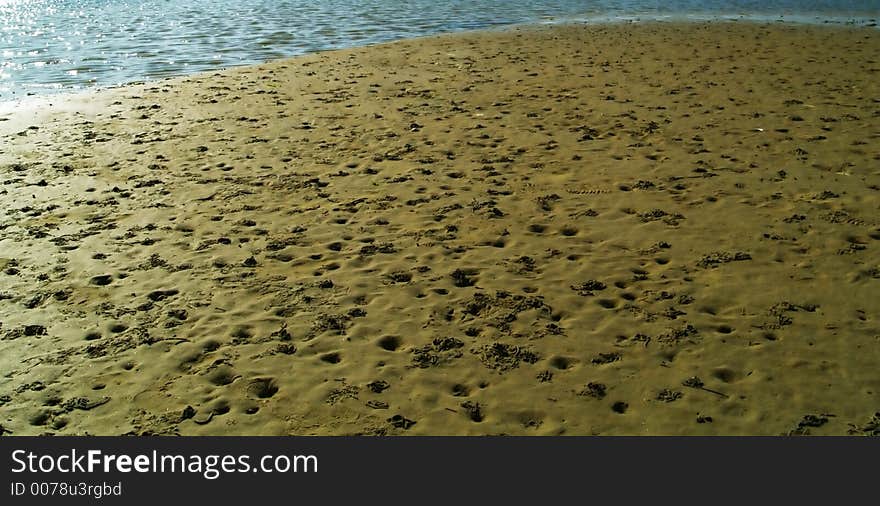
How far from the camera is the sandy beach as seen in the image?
5625 mm

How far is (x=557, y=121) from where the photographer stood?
1255 centimetres

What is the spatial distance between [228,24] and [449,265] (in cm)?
2193

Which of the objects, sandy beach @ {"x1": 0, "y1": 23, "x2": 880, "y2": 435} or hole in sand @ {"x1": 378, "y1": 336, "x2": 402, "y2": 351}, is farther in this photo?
hole in sand @ {"x1": 378, "y1": 336, "x2": 402, "y2": 351}

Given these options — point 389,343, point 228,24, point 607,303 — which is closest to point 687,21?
point 228,24

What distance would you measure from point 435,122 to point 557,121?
2.05 m

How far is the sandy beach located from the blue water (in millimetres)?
5081

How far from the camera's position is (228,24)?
26.6m

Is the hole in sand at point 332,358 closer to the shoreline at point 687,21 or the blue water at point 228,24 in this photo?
the blue water at point 228,24

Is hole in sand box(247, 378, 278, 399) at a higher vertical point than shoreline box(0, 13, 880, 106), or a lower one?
lower

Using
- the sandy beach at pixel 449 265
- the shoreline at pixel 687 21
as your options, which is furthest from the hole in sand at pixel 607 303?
the shoreline at pixel 687 21

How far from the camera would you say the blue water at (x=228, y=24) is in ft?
62.8

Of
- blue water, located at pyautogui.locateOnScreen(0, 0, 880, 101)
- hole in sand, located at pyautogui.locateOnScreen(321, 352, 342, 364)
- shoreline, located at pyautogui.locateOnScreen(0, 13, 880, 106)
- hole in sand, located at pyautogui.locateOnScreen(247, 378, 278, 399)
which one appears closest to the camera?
hole in sand, located at pyautogui.locateOnScreen(247, 378, 278, 399)

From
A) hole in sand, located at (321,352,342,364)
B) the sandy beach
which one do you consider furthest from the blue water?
hole in sand, located at (321,352,342,364)

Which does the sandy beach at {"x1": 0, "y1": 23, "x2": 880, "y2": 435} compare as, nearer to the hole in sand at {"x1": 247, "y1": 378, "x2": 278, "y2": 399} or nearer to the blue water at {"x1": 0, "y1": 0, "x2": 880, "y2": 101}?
the hole in sand at {"x1": 247, "y1": 378, "x2": 278, "y2": 399}
